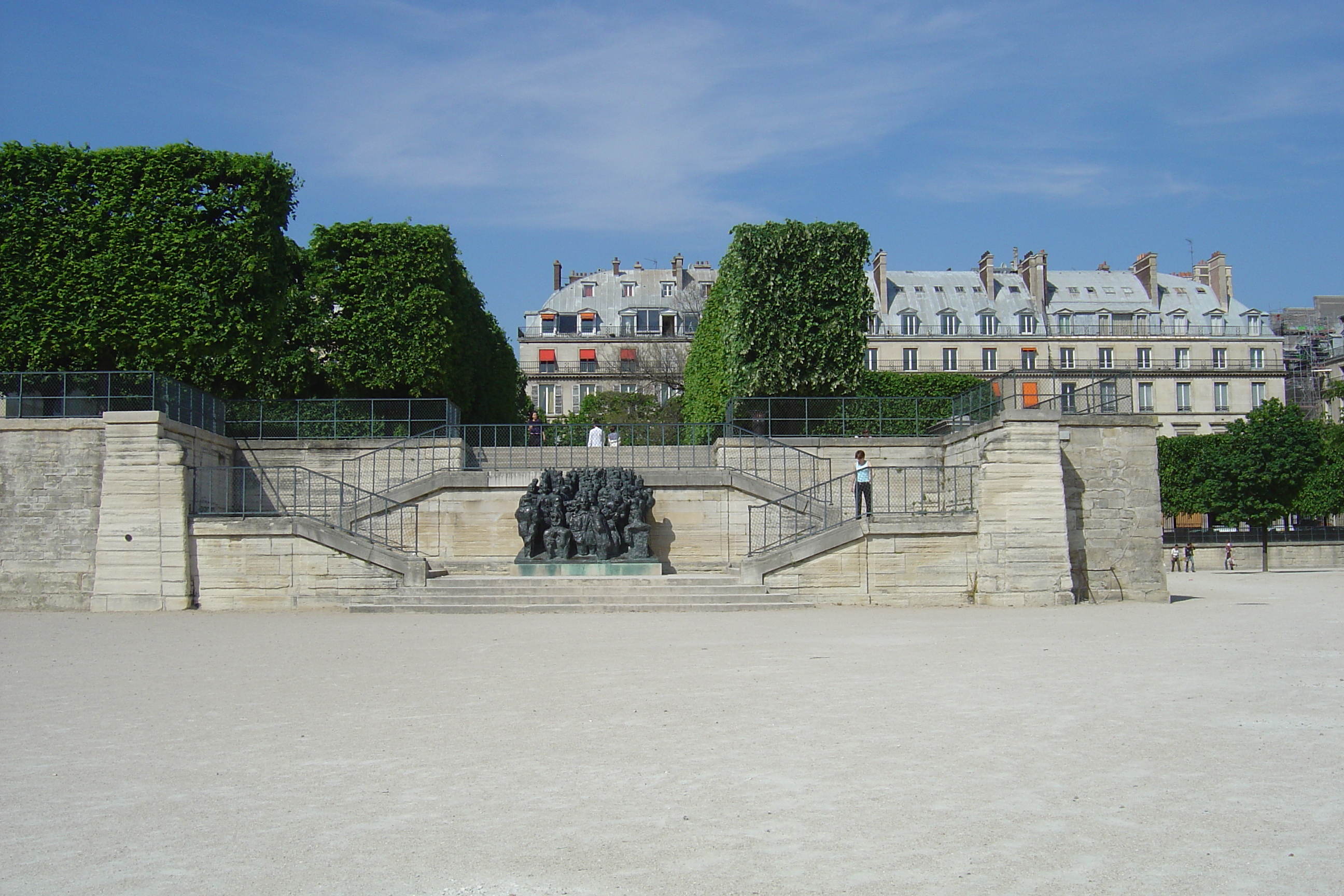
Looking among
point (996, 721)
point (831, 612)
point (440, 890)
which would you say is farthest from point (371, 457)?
point (440, 890)

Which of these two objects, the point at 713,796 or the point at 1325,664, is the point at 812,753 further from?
the point at 1325,664

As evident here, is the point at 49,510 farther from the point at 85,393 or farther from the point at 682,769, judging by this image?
the point at 682,769

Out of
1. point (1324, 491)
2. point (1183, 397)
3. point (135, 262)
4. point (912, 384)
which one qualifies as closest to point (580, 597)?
point (135, 262)

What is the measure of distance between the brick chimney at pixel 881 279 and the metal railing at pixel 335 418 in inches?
1623

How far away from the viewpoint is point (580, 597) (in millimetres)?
18016

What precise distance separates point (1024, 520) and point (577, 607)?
8074mm

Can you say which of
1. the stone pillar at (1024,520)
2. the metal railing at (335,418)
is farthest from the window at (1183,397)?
the metal railing at (335,418)

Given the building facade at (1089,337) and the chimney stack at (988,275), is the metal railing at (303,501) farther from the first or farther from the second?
the chimney stack at (988,275)

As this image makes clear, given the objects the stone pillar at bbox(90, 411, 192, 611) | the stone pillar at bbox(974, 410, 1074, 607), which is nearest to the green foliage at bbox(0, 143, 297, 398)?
the stone pillar at bbox(90, 411, 192, 611)

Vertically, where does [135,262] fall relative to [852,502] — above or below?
above

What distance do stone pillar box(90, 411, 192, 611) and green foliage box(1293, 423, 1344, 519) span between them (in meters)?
→ 40.8

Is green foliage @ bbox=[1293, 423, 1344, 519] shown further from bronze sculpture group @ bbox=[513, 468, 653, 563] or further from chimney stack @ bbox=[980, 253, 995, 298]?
bronze sculpture group @ bbox=[513, 468, 653, 563]

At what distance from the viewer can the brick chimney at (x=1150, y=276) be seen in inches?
2522

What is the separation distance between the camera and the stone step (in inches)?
696
